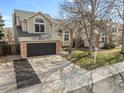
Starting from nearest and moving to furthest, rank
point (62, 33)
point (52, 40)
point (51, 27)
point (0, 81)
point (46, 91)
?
1. point (46, 91)
2. point (0, 81)
3. point (52, 40)
4. point (51, 27)
5. point (62, 33)

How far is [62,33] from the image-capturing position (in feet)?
75.9

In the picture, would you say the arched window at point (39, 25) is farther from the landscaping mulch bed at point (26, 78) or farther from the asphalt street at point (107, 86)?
the asphalt street at point (107, 86)

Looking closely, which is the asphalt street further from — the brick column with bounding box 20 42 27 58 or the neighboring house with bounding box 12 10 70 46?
the neighboring house with bounding box 12 10 70 46

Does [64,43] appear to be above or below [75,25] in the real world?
below

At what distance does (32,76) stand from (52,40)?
7926 millimetres

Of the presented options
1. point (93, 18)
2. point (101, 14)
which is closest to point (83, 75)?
point (93, 18)

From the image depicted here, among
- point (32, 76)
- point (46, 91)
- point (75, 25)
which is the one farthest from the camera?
point (75, 25)

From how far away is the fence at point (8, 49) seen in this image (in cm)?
1575

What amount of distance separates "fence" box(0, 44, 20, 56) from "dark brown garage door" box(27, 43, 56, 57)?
304 centimetres

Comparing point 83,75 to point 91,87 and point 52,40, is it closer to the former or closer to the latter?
point 91,87

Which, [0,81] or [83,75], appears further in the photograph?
[83,75]

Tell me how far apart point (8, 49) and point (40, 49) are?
4.68m

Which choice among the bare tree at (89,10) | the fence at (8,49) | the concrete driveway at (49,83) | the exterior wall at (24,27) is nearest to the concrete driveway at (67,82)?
the concrete driveway at (49,83)

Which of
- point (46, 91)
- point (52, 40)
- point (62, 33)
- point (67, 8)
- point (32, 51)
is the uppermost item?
point (67, 8)
